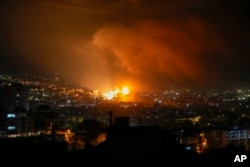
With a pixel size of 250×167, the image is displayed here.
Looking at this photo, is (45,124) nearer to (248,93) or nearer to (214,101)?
(214,101)

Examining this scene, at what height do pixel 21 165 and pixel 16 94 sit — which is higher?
pixel 16 94

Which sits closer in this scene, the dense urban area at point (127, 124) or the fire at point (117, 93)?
the dense urban area at point (127, 124)

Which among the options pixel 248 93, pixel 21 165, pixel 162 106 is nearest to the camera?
pixel 21 165

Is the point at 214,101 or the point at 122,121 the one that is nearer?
the point at 122,121

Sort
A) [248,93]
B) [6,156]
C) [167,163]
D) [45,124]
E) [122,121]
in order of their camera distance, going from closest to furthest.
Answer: [167,163] → [122,121] → [6,156] → [45,124] → [248,93]

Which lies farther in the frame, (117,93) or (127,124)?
(117,93)

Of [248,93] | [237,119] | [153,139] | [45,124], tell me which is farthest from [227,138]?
[248,93]

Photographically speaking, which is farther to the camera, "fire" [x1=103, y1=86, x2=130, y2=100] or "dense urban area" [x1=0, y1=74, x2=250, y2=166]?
"fire" [x1=103, y1=86, x2=130, y2=100]

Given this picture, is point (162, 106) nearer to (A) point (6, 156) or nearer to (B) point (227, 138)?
(B) point (227, 138)

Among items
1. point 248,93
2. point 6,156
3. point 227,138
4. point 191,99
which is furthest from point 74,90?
point 6,156
